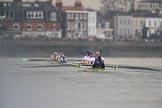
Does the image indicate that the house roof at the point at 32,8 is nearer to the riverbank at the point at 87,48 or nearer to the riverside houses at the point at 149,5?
the riverbank at the point at 87,48

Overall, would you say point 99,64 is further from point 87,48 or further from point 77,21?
point 77,21

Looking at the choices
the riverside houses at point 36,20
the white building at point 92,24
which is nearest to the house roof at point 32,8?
the riverside houses at point 36,20

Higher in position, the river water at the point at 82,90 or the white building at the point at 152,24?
the white building at the point at 152,24

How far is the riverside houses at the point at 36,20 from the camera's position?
286 feet

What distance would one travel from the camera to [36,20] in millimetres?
89438

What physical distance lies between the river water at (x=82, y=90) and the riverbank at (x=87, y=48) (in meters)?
43.3

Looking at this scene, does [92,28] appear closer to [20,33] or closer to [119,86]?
[20,33]

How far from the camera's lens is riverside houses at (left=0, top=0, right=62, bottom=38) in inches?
3435

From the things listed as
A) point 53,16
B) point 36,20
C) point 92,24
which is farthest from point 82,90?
point 92,24

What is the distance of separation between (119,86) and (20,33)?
208 feet

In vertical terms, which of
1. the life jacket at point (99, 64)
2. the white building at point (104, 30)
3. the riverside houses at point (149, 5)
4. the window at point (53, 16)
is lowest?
the life jacket at point (99, 64)

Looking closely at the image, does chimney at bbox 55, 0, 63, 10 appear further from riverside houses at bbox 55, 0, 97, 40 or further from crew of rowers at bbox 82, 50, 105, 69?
crew of rowers at bbox 82, 50, 105, 69

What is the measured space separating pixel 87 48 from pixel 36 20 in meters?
15.8

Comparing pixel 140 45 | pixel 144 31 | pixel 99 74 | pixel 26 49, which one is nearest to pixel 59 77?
pixel 99 74
